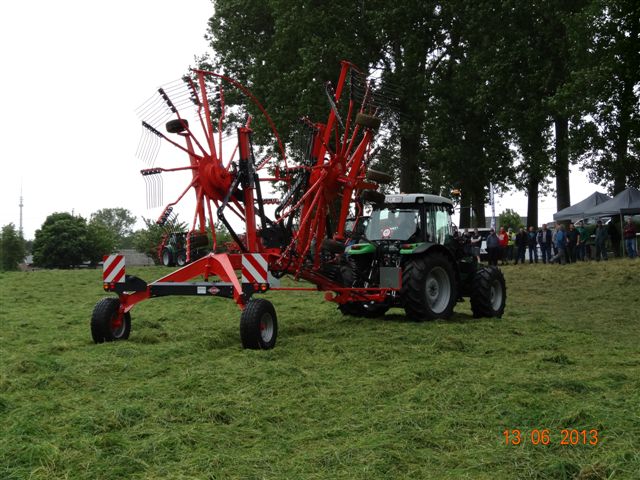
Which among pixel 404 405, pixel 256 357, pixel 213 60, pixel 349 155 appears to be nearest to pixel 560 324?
pixel 349 155

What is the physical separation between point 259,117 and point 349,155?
1341 centimetres

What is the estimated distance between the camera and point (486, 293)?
39.7ft

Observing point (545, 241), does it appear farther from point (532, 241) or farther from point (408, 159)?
point (408, 159)

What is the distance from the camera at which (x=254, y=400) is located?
230 inches

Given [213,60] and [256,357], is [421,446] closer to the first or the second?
[256,357]

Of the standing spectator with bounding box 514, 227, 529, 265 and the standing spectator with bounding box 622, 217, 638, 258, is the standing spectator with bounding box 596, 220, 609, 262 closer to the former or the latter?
the standing spectator with bounding box 622, 217, 638, 258

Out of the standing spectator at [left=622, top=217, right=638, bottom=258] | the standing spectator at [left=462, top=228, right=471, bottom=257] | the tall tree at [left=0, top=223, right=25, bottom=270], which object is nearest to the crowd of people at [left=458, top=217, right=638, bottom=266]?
the standing spectator at [left=622, top=217, right=638, bottom=258]

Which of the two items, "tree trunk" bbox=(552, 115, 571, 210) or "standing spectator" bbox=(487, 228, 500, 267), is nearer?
"standing spectator" bbox=(487, 228, 500, 267)

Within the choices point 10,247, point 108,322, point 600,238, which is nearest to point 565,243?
point 600,238

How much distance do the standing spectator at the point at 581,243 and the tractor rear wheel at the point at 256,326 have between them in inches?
684

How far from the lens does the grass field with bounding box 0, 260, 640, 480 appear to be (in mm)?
4301

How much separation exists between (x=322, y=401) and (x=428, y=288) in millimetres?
5871

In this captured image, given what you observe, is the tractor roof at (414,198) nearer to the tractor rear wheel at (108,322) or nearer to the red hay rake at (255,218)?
the red hay rake at (255,218)
